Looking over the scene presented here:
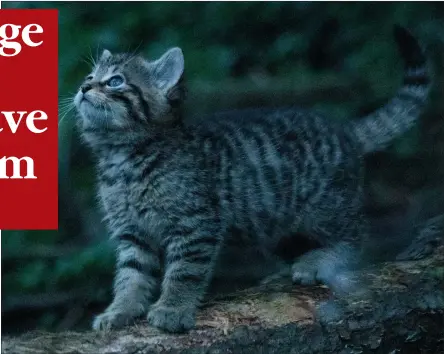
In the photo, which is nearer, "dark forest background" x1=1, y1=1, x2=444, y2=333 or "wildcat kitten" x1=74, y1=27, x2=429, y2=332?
"wildcat kitten" x1=74, y1=27, x2=429, y2=332

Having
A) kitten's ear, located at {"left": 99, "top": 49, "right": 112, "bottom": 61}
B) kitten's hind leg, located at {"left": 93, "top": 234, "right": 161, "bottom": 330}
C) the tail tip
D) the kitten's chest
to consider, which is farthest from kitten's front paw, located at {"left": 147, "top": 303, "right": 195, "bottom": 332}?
the tail tip

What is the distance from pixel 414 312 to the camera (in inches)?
96.8

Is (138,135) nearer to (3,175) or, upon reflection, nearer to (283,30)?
(3,175)

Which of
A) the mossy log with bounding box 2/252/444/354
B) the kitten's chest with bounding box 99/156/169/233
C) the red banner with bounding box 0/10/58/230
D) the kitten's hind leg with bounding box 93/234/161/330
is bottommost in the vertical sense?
the mossy log with bounding box 2/252/444/354

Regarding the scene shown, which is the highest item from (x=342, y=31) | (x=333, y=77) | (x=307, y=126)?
(x=342, y=31)

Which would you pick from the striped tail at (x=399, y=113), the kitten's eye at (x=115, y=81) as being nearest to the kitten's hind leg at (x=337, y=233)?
the striped tail at (x=399, y=113)

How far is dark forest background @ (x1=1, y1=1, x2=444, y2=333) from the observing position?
2.65 m

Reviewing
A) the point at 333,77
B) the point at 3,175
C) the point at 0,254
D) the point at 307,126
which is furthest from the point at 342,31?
the point at 0,254

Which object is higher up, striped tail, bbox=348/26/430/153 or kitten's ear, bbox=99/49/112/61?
kitten's ear, bbox=99/49/112/61

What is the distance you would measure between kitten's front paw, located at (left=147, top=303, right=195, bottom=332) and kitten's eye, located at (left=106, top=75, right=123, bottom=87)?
2.67 ft

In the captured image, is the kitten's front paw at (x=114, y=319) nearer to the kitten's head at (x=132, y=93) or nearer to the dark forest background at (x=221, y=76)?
the dark forest background at (x=221, y=76)

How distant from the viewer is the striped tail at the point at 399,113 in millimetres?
2777

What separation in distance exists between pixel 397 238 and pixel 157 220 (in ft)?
3.34

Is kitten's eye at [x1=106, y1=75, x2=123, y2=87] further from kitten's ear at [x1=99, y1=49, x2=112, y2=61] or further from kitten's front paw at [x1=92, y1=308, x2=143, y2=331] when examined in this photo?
kitten's front paw at [x1=92, y1=308, x2=143, y2=331]
